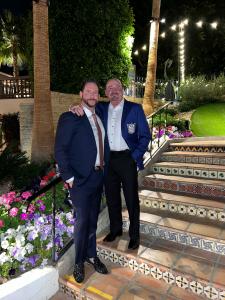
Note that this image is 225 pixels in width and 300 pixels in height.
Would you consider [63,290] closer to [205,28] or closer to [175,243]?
[175,243]

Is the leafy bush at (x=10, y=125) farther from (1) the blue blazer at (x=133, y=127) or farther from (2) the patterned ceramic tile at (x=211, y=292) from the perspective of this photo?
(2) the patterned ceramic tile at (x=211, y=292)

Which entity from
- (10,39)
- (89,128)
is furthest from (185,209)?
(10,39)

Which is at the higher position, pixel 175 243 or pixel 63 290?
pixel 175 243

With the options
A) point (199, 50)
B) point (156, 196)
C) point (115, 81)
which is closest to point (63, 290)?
point (156, 196)

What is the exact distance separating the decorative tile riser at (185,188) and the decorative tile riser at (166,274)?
1792 millimetres

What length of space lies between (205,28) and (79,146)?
22240mm

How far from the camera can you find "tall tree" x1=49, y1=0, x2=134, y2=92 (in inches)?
412

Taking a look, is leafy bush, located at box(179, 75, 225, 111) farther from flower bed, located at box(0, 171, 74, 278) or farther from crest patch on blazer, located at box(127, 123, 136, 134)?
flower bed, located at box(0, 171, 74, 278)

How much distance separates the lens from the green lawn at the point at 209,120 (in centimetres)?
922

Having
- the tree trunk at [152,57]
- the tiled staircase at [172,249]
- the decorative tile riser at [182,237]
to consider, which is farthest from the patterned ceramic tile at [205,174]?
the tree trunk at [152,57]

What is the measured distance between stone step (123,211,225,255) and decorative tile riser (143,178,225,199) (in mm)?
855

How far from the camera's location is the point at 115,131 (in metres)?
3.84

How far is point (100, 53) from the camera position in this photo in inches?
455

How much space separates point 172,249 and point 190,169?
202cm
